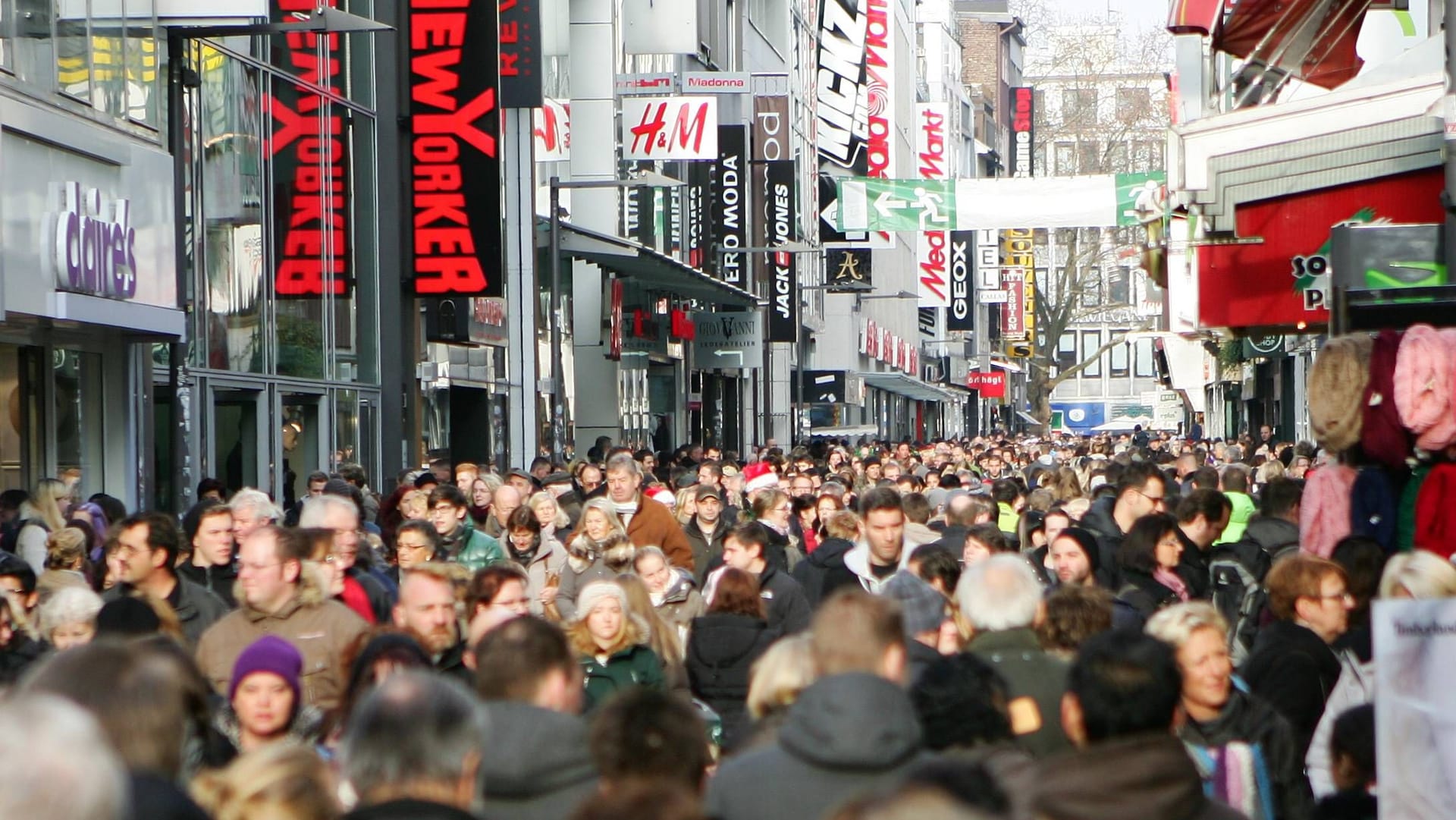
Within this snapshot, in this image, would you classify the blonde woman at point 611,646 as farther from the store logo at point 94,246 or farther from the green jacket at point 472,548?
the store logo at point 94,246

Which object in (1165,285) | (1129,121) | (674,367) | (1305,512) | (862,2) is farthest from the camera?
(1129,121)

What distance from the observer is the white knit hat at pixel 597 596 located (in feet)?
28.0

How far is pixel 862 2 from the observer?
224 ft

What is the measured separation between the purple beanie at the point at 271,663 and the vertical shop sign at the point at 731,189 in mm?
38278

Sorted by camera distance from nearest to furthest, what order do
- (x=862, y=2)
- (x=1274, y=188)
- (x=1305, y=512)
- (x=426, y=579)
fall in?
(x=426, y=579)
(x=1305, y=512)
(x=1274, y=188)
(x=862, y=2)

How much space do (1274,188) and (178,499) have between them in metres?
10.9

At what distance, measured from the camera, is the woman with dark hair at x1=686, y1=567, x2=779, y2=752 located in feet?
30.6

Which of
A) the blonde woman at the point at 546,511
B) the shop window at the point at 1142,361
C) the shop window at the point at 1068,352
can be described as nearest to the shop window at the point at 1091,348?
the shop window at the point at 1068,352

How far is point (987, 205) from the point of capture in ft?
105

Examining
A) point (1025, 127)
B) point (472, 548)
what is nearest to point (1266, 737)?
point (472, 548)

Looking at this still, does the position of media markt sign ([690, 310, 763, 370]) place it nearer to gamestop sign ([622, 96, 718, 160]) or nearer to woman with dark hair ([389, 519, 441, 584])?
gamestop sign ([622, 96, 718, 160])

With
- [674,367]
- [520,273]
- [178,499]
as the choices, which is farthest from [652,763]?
[674,367]

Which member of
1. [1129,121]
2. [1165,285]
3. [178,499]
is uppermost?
[1129,121]

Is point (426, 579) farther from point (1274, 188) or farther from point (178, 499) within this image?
point (178, 499)
